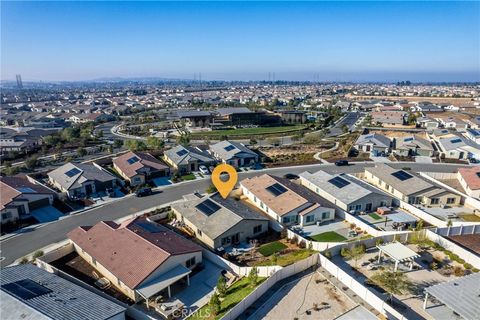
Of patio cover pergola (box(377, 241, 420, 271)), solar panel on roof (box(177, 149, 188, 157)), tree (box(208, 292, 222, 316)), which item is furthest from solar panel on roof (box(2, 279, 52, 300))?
solar panel on roof (box(177, 149, 188, 157))

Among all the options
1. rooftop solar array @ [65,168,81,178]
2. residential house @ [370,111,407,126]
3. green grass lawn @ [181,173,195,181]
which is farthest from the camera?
residential house @ [370,111,407,126]

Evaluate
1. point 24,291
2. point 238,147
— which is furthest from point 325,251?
point 238,147

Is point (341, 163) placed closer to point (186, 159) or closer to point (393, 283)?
point (186, 159)

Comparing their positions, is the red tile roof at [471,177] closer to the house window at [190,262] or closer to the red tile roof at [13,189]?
the house window at [190,262]

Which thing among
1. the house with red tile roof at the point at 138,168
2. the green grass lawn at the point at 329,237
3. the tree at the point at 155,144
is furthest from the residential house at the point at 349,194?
the tree at the point at 155,144

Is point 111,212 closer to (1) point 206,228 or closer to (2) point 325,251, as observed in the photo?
(1) point 206,228

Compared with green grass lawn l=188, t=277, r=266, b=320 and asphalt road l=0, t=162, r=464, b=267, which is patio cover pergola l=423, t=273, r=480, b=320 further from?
asphalt road l=0, t=162, r=464, b=267
